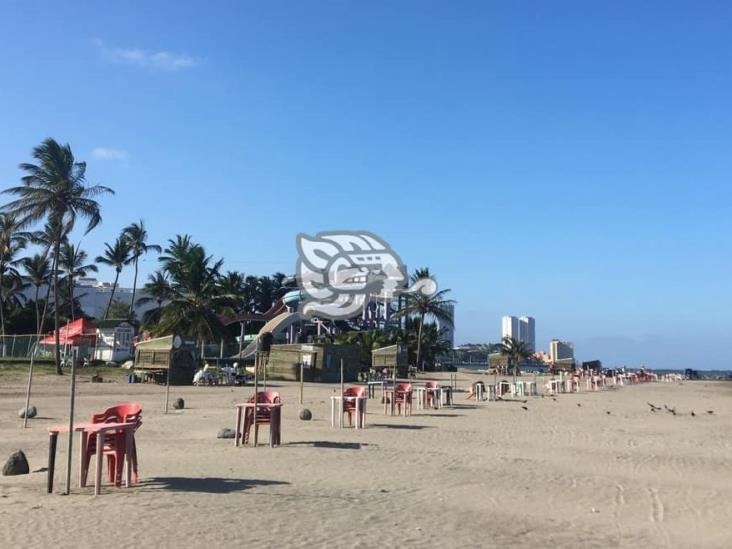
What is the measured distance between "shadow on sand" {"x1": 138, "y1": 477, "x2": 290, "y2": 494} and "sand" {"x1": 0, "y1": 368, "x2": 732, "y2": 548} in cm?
2

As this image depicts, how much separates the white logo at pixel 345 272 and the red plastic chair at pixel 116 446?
5892 cm

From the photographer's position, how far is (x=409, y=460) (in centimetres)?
1041

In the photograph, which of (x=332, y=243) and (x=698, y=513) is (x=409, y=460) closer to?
(x=698, y=513)

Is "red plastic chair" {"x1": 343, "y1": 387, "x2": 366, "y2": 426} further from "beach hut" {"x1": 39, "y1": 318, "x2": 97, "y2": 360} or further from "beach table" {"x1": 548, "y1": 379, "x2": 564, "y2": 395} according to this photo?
"beach table" {"x1": 548, "y1": 379, "x2": 564, "y2": 395}

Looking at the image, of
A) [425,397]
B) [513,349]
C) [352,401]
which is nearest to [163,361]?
[425,397]

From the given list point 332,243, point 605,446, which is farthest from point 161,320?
point 605,446

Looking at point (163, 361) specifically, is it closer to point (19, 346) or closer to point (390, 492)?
point (19, 346)

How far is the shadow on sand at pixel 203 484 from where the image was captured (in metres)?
7.53

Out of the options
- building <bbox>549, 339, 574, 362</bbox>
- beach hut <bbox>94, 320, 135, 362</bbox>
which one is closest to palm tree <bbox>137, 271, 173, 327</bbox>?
beach hut <bbox>94, 320, 135, 362</bbox>

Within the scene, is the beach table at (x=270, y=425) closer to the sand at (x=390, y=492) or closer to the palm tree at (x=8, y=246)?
the sand at (x=390, y=492)

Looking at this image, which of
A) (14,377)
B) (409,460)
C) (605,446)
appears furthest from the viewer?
(14,377)

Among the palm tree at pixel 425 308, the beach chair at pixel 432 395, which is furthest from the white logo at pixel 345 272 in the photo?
the beach chair at pixel 432 395

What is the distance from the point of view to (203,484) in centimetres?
786

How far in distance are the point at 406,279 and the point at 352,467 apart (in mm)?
60688
